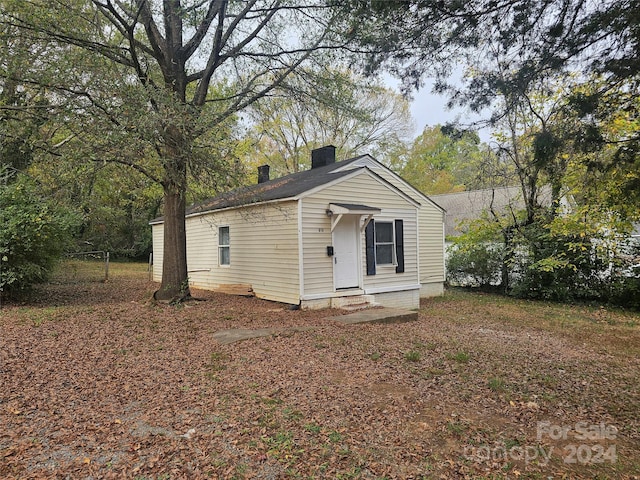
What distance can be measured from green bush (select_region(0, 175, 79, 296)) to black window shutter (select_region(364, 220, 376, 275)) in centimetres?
689

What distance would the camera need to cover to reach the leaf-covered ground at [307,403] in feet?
9.41

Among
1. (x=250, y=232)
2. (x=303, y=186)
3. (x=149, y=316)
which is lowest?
(x=149, y=316)

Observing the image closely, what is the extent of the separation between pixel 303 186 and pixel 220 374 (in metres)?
5.84

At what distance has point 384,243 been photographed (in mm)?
10891

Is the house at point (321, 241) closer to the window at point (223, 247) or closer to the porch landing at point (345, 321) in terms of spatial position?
the window at point (223, 247)

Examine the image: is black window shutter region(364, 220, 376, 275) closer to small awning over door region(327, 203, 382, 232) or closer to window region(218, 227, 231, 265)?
small awning over door region(327, 203, 382, 232)

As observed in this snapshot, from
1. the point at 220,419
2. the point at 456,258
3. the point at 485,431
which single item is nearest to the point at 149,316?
the point at 220,419

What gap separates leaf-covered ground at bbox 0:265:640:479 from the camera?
2869 millimetres

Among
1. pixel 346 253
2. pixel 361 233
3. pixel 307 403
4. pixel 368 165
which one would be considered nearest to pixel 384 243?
pixel 361 233

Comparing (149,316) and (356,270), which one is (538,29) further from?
(149,316)

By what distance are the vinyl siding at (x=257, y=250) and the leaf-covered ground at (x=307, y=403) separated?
2.16 m

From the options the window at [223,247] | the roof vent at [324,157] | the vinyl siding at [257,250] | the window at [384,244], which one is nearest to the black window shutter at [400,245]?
the window at [384,244]

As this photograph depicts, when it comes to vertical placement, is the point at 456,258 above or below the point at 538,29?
below

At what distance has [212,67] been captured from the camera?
9156 millimetres
